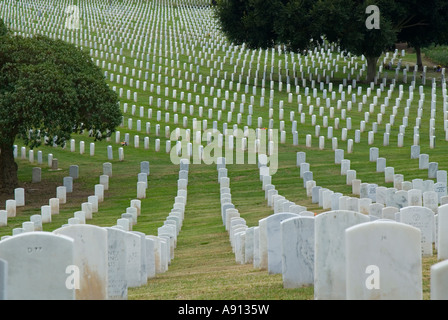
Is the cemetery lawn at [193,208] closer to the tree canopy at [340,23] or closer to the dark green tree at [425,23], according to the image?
the tree canopy at [340,23]

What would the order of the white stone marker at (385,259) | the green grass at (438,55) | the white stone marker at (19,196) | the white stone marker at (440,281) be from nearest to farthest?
the white stone marker at (440,281) < the white stone marker at (385,259) < the white stone marker at (19,196) < the green grass at (438,55)

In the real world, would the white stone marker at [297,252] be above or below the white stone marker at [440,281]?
below

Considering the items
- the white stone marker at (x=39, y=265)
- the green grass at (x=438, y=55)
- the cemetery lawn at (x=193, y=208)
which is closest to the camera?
the white stone marker at (x=39, y=265)

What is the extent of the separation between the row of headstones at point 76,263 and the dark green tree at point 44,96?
14.7 meters

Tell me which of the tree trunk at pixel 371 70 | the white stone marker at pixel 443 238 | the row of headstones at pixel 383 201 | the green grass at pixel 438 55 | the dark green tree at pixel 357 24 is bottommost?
the row of headstones at pixel 383 201

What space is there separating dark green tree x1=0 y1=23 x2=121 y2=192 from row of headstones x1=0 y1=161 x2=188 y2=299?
14685mm

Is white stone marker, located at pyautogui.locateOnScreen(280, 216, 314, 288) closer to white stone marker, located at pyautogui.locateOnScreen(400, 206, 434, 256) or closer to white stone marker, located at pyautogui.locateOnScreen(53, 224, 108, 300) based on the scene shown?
white stone marker, located at pyautogui.locateOnScreen(53, 224, 108, 300)

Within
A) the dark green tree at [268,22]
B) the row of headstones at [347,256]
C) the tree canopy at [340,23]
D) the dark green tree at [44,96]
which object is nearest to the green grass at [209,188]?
the row of headstones at [347,256]

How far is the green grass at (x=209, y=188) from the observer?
13680mm

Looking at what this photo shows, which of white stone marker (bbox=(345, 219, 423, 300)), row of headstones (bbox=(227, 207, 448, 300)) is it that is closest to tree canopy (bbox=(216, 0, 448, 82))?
row of headstones (bbox=(227, 207, 448, 300))

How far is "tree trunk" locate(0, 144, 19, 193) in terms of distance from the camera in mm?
30300

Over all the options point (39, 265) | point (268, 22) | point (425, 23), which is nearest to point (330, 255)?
point (39, 265)

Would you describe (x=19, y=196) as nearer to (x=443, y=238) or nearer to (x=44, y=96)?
(x=44, y=96)
